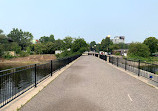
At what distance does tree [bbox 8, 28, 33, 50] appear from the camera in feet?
334

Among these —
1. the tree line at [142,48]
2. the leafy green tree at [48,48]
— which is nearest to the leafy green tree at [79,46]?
the leafy green tree at [48,48]

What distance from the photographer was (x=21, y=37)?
349ft

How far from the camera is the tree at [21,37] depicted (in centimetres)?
10170

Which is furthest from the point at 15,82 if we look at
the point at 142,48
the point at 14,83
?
the point at 142,48

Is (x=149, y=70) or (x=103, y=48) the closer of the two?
(x=149, y=70)

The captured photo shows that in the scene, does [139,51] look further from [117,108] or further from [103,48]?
[103,48]

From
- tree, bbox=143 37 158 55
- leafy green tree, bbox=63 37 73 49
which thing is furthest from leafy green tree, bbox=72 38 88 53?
tree, bbox=143 37 158 55

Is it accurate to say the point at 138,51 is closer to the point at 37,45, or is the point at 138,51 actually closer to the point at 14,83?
the point at 14,83

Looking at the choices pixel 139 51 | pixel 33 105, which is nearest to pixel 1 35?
pixel 139 51

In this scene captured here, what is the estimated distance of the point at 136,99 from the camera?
5633 millimetres

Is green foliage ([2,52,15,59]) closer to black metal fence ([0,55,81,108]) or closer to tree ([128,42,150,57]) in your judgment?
tree ([128,42,150,57])

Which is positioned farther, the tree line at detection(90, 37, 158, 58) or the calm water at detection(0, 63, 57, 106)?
the tree line at detection(90, 37, 158, 58)

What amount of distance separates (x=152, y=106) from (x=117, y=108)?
4.99 ft

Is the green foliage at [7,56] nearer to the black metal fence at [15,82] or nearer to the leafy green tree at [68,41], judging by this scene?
the leafy green tree at [68,41]
